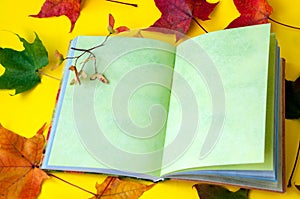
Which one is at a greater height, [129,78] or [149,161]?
[129,78]

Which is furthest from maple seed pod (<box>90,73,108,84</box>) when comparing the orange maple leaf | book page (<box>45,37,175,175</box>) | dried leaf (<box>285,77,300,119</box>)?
dried leaf (<box>285,77,300,119</box>)

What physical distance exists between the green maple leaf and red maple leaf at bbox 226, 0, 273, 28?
0.29 m

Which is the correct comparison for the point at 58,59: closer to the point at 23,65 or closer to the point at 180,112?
the point at 23,65

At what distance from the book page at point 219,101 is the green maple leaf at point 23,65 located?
213mm

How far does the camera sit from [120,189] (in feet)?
1.95

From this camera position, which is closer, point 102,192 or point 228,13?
point 102,192

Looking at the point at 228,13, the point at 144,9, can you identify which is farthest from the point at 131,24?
the point at 228,13

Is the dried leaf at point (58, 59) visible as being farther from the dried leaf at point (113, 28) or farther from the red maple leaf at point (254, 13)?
the red maple leaf at point (254, 13)

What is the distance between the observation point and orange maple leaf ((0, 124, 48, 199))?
61cm

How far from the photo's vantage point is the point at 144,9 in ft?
2.42

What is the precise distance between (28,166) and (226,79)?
284mm

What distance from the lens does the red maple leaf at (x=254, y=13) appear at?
0.67 metres

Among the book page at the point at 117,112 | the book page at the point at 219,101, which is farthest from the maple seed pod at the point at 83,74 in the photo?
the book page at the point at 219,101

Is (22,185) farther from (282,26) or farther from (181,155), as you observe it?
(282,26)
